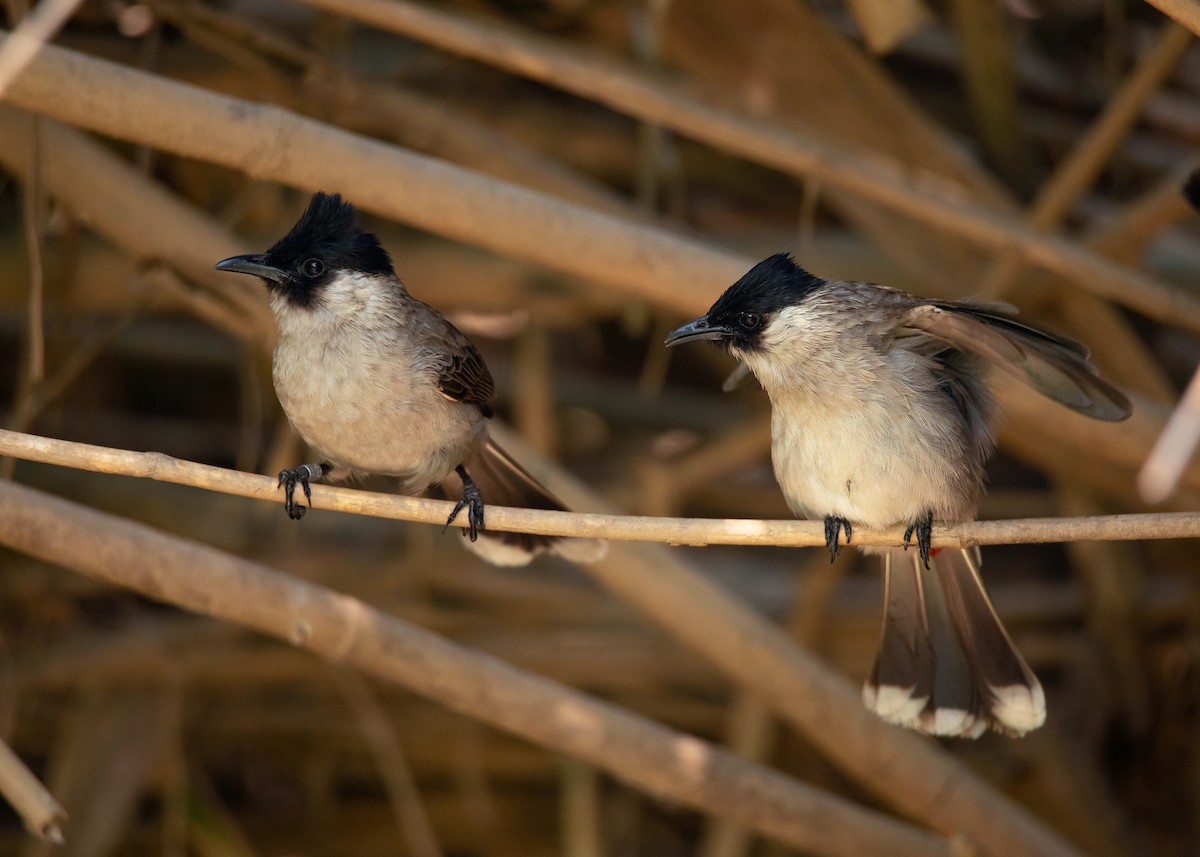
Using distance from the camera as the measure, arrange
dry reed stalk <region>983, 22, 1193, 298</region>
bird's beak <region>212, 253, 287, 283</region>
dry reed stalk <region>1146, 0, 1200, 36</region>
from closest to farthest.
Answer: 1. dry reed stalk <region>1146, 0, 1200, 36</region>
2. bird's beak <region>212, 253, 287, 283</region>
3. dry reed stalk <region>983, 22, 1193, 298</region>

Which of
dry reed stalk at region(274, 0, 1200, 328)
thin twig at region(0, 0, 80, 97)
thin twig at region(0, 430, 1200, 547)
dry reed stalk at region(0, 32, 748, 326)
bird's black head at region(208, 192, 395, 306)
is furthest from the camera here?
dry reed stalk at region(274, 0, 1200, 328)

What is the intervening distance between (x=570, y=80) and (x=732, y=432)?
1.63 meters

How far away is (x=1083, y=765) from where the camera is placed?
4.56m

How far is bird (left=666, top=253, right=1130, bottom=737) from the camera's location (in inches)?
120

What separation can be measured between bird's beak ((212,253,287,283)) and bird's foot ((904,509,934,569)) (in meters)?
1.66

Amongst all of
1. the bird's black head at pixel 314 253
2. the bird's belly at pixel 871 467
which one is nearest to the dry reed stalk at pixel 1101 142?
the bird's belly at pixel 871 467

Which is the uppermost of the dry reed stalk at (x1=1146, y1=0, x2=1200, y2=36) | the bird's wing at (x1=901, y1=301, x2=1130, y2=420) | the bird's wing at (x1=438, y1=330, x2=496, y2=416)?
the dry reed stalk at (x1=1146, y1=0, x2=1200, y2=36)

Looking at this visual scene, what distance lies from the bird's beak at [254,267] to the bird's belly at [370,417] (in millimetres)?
216

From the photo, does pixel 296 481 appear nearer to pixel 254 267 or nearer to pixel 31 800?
pixel 254 267

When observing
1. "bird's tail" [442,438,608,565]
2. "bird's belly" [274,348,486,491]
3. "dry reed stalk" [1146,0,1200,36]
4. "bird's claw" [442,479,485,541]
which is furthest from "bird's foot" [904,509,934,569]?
"dry reed stalk" [1146,0,1200,36]

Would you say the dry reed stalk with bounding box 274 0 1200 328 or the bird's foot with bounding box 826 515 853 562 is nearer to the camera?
the bird's foot with bounding box 826 515 853 562

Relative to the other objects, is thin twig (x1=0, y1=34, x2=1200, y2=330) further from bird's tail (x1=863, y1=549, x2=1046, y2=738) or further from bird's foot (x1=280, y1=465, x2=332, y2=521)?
bird's tail (x1=863, y1=549, x2=1046, y2=738)

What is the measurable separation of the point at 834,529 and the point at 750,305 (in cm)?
58

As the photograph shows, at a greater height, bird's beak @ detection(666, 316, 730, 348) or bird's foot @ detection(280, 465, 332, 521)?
bird's beak @ detection(666, 316, 730, 348)
